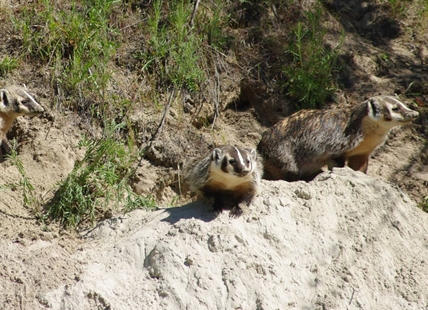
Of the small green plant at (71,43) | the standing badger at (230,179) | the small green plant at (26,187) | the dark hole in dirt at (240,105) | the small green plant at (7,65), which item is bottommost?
the dark hole in dirt at (240,105)

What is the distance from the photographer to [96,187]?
19.7 ft

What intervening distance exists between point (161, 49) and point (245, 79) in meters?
0.99

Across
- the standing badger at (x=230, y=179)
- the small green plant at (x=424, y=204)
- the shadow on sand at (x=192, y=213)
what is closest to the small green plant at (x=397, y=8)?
the small green plant at (x=424, y=204)

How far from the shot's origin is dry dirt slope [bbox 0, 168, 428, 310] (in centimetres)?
481

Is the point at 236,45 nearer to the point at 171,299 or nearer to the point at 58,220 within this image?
the point at 58,220

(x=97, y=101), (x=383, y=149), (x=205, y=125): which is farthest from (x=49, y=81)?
(x=383, y=149)

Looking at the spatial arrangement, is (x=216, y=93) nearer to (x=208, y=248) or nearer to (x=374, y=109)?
(x=374, y=109)

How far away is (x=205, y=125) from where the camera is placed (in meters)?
7.42

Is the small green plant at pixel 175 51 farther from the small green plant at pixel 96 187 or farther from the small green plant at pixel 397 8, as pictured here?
the small green plant at pixel 397 8

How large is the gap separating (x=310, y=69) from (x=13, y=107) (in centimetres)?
305

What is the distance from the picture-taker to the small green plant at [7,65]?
22.4 ft

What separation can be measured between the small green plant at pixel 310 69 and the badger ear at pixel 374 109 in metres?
0.80

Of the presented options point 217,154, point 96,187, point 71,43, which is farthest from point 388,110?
point 71,43

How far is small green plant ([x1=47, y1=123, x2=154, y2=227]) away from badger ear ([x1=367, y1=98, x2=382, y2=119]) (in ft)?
7.40
